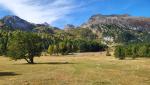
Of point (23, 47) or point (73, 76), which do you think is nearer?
point (73, 76)

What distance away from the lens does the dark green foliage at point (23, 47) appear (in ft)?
395

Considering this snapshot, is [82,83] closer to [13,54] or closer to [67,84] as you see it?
[67,84]

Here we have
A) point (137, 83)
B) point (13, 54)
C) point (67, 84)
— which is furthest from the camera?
point (13, 54)

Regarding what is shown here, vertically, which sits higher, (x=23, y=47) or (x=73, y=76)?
(x=23, y=47)

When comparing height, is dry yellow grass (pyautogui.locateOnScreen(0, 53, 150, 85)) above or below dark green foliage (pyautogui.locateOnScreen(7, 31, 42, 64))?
below

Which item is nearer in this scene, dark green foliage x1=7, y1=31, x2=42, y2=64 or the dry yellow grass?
the dry yellow grass

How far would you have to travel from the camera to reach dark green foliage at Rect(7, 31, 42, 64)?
12038 centimetres

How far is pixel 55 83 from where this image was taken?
5231 centimetres

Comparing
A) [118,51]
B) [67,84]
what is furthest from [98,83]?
[118,51]

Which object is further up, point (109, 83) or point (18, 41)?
point (18, 41)

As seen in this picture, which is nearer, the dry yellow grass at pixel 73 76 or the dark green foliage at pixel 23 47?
the dry yellow grass at pixel 73 76

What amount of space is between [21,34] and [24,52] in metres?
7.65

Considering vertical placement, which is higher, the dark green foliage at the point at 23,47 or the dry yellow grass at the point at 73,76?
the dark green foliage at the point at 23,47

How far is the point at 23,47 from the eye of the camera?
12125cm
